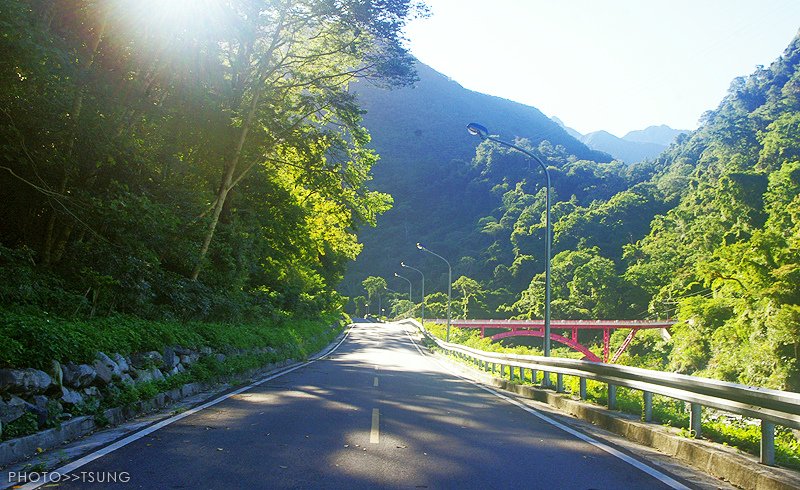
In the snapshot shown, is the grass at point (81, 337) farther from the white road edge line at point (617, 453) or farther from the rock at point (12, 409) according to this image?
the white road edge line at point (617, 453)

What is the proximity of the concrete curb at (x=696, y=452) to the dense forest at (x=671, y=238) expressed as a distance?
A: 21.2 m

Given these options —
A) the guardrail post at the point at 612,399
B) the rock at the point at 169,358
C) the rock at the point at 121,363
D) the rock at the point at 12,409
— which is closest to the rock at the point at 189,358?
the rock at the point at 169,358

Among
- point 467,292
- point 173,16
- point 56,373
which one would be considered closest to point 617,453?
point 56,373

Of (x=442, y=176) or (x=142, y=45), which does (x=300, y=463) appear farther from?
(x=442, y=176)

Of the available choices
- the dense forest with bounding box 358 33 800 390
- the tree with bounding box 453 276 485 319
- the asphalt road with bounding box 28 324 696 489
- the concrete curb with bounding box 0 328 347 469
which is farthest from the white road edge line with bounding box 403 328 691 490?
the tree with bounding box 453 276 485 319

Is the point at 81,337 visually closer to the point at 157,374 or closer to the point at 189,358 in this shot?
the point at 157,374

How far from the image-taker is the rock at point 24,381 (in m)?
6.59

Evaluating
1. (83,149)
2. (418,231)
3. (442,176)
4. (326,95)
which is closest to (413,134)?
(442,176)

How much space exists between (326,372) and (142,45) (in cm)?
986

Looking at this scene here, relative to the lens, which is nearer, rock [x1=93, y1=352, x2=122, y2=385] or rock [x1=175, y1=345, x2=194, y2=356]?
rock [x1=93, y1=352, x2=122, y2=385]

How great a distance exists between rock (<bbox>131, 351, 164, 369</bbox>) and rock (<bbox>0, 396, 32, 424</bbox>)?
11.9 feet

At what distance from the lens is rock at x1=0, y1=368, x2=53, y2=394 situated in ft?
21.6

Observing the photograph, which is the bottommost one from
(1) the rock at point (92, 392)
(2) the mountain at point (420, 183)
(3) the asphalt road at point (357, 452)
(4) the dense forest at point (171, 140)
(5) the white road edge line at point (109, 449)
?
(5) the white road edge line at point (109, 449)

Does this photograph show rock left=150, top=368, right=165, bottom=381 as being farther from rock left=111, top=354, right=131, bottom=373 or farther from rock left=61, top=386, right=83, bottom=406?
rock left=61, top=386, right=83, bottom=406
